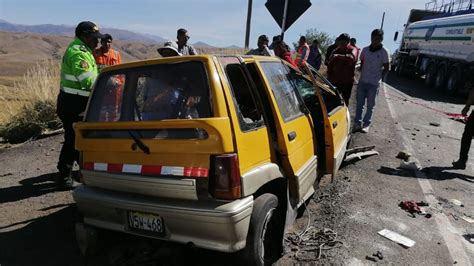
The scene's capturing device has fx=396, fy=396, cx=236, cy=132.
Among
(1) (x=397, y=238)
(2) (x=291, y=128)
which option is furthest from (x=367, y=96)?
(2) (x=291, y=128)

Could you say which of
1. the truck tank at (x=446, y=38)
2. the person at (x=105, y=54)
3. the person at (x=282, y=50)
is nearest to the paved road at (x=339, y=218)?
the person at (x=105, y=54)

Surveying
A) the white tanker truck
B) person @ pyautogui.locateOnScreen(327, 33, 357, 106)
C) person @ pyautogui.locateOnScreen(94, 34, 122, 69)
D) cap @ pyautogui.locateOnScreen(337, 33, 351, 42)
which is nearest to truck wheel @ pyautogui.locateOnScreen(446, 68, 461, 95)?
the white tanker truck

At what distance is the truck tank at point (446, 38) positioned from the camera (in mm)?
15117

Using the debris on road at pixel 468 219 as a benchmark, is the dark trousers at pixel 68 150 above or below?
above

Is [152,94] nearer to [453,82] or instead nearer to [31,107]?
[31,107]

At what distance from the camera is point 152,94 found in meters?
3.12

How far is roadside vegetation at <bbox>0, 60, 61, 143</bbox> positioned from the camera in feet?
→ 25.8

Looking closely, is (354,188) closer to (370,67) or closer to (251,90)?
(251,90)

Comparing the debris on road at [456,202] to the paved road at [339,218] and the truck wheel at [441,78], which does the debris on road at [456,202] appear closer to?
the paved road at [339,218]

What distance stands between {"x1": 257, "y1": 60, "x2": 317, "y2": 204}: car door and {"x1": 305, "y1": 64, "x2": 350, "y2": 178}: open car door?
24 centimetres

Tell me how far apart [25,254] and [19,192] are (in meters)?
1.78

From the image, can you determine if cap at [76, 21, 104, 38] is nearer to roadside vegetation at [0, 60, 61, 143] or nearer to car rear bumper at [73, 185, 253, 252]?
car rear bumper at [73, 185, 253, 252]

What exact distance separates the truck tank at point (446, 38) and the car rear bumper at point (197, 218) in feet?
49.2

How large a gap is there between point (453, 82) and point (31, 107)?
49.6ft
